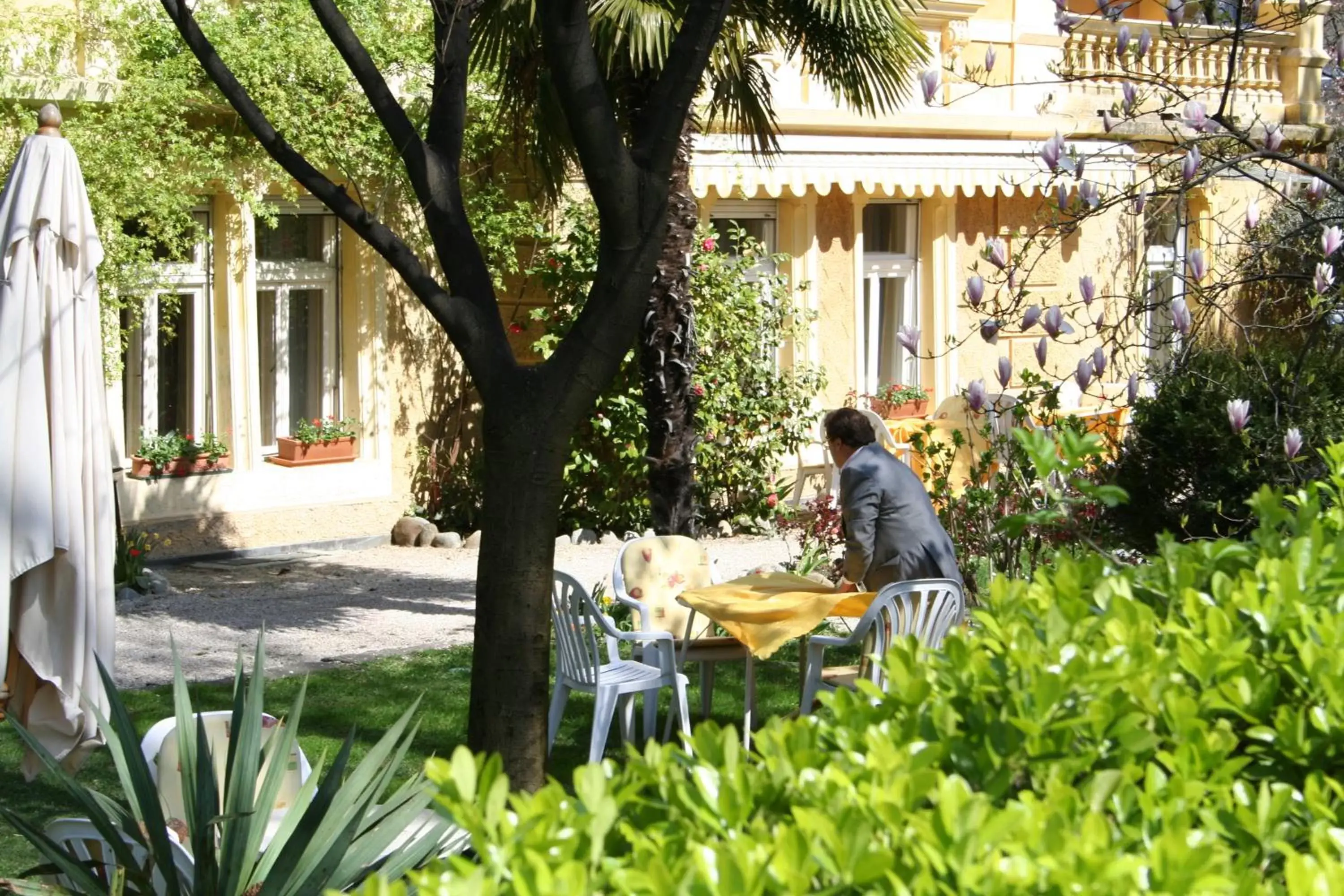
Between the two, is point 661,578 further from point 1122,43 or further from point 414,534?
point 414,534

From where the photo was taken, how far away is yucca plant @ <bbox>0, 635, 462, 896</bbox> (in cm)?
401

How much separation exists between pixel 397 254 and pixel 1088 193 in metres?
2.44

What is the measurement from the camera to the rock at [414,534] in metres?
14.8

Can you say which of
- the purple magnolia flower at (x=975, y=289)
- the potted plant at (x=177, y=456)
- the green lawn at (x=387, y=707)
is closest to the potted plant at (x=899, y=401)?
the potted plant at (x=177, y=456)

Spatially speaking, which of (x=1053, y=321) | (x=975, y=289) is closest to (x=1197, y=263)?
(x=1053, y=321)

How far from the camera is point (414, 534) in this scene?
48.8ft

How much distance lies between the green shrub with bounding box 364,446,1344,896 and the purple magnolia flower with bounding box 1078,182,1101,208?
118 inches

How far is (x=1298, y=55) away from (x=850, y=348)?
8.06 m

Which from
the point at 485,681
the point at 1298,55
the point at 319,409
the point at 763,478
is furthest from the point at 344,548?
the point at 1298,55

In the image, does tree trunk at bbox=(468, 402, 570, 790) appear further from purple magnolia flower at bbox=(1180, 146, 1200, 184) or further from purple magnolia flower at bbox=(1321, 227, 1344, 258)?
purple magnolia flower at bbox=(1321, 227, 1344, 258)

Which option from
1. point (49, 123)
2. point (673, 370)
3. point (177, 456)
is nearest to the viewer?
point (49, 123)

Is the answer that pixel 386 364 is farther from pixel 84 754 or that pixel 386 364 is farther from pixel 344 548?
pixel 84 754

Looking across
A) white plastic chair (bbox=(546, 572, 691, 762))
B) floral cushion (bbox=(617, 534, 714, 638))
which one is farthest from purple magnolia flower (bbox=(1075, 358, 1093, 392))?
floral cushion (bbox=(617, 534, 714, 638))

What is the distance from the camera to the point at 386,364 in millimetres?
15102
